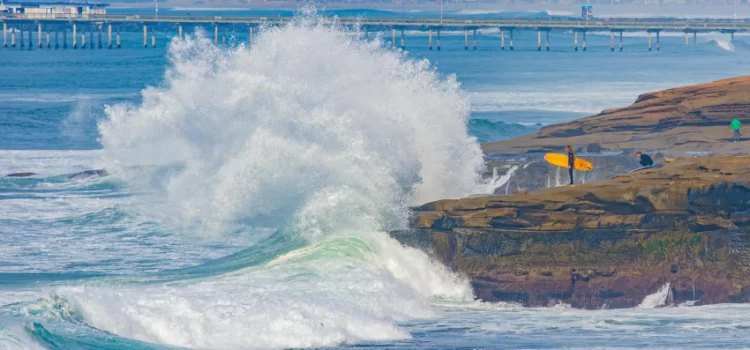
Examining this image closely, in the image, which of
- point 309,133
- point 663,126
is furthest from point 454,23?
point 309,133

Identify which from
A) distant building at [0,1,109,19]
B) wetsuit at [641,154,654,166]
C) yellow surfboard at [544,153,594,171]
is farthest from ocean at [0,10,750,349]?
distant building at [0,1,109,19]

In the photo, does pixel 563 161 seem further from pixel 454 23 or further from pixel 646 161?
pixel 454 23

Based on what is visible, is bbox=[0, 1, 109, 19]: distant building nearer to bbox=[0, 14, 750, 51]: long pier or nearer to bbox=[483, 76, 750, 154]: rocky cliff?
bbox=[0, 14, 750, 51]: long pier

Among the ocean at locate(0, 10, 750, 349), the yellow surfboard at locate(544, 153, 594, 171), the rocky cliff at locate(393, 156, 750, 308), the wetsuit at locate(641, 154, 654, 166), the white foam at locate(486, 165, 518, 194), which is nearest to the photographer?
the ocean at locate(0, 10, 750, 349)

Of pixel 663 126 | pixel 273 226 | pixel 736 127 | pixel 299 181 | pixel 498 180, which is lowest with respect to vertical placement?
pixel 273 226

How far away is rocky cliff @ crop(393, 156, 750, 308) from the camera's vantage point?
18625 mm

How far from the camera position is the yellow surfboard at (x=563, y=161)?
84.5 ft

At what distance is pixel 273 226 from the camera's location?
2269cm

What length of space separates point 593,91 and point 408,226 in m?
45.6

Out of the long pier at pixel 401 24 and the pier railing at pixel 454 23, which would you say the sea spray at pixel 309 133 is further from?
the pier railing at pixel 454 23

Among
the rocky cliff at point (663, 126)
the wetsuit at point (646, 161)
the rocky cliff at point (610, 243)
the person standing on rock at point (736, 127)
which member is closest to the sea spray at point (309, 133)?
the rocky cliff at point (610, 243)

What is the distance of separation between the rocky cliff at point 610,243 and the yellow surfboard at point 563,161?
630 centimetres

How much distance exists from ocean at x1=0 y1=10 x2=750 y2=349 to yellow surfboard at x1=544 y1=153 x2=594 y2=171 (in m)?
1.44

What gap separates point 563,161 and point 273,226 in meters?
6.44
